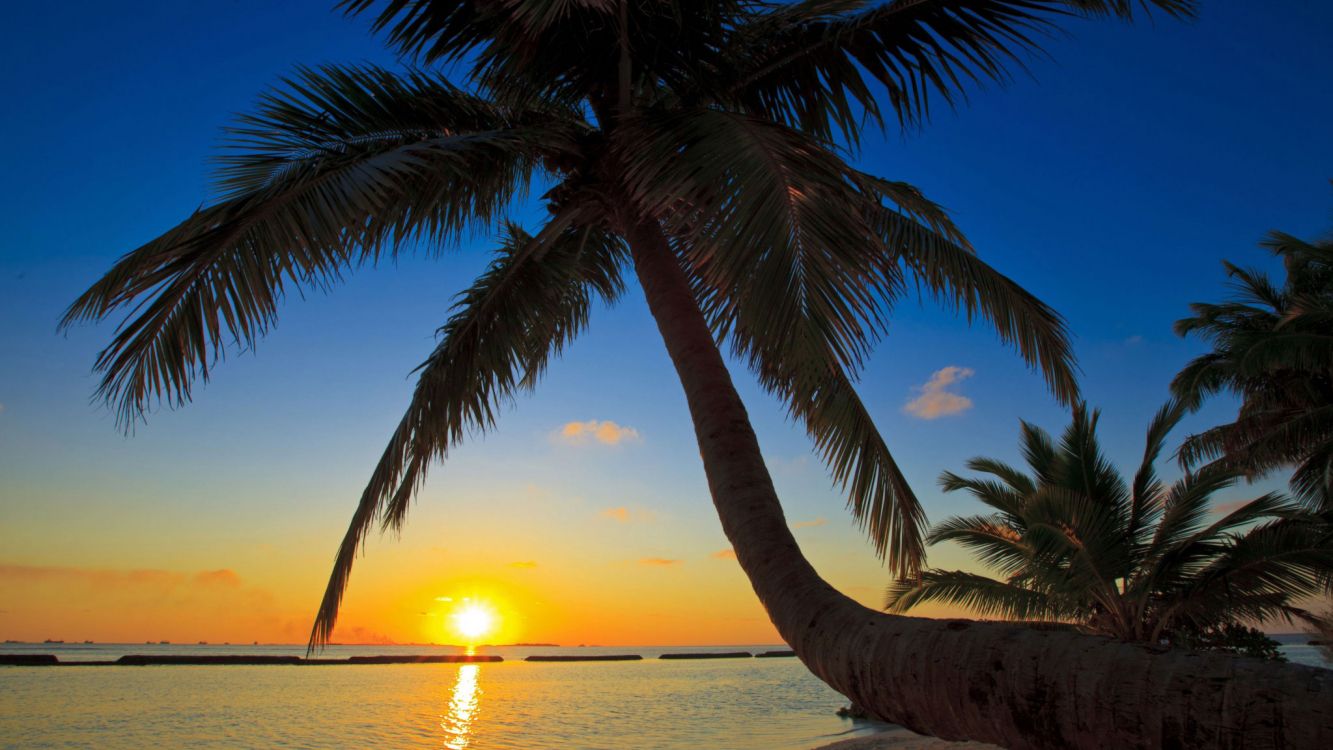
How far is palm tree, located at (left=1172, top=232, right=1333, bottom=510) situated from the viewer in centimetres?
1505

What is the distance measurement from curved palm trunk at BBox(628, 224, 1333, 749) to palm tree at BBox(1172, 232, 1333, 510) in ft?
48.5

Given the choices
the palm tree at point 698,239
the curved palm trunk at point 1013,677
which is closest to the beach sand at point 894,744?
the palm tree at point 698,239

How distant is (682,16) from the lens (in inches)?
211

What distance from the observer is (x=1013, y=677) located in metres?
2.09

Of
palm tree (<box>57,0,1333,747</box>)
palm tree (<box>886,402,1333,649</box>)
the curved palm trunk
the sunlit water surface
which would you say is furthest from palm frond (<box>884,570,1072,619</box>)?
the curved palm trunk

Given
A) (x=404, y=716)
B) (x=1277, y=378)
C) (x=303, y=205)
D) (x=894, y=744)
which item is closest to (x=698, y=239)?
(x=303, y=205)

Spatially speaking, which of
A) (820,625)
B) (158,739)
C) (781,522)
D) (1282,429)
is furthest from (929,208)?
(158,739)

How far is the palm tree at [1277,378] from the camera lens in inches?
592

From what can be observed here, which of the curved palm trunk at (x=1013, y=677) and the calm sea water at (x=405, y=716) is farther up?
the curved palm trunk at (x=1013, y=677)

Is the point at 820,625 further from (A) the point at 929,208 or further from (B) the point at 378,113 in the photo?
(B) the point at 378,113

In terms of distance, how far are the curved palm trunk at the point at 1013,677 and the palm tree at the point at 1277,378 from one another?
14769 millimetres

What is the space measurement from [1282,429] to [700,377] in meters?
18.0

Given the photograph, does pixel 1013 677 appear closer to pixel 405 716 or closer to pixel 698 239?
pixel 698 239

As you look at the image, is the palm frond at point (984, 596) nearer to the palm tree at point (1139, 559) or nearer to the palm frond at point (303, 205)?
the palm tree at point (1139, 559)
